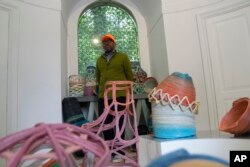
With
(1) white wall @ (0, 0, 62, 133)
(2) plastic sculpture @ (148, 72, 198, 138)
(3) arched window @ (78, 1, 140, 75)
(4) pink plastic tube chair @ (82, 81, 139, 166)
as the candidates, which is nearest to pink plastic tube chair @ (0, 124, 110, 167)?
(2) plastic sculpture @ (148, 72, 198, 138)

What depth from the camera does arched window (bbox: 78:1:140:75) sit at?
10.9 ft

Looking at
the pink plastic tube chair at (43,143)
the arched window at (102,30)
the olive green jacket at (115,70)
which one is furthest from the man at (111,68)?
the pink plastic tube chair at (43,143)

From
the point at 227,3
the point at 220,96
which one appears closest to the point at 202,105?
the point at 220,96

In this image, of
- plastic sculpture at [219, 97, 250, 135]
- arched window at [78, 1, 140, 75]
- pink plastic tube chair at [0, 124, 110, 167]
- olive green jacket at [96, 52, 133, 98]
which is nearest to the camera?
pink plastic tube chair at [0, 124, 110, 167]

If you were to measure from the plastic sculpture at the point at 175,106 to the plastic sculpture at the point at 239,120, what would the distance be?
0.19 m

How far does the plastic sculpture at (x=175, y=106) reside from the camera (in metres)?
1.12

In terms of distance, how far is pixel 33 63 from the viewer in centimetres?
237

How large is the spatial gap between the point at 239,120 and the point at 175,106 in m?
0.30

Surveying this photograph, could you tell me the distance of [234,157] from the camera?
40 cm

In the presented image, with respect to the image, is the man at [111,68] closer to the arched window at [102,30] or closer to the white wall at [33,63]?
the white wall at [33,63]

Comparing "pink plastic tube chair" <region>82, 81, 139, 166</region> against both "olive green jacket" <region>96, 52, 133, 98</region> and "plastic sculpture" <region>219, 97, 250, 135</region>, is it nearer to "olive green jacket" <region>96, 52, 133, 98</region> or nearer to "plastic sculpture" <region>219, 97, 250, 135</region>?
"plastic sculpture" <region>219, 97, 250, 135</region>

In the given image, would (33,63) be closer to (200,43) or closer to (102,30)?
(102,30)

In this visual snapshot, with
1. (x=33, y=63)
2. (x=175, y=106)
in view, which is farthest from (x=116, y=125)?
(x=33, y=63)

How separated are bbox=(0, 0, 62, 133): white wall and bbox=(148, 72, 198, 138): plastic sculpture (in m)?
1.54
